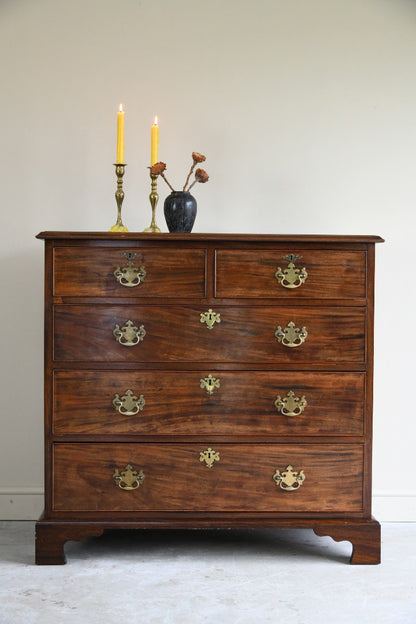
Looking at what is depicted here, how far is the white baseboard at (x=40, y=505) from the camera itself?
3049 mm

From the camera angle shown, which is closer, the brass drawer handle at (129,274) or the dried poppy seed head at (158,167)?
the brass drawer handle at (129,274)

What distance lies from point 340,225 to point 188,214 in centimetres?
81

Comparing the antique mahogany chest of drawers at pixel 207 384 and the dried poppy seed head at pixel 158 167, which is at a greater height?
the dried poppy seed head at pixel 158 167

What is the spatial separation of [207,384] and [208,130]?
1.19 m

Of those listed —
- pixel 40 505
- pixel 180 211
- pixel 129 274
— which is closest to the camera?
pixel 129 274

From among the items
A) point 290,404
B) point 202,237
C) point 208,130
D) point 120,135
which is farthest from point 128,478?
point 208,130

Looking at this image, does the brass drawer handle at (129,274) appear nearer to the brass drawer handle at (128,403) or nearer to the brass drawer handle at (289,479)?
the brass drawer handle at (128,403)

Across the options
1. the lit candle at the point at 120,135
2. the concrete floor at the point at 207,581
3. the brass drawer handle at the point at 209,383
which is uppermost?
the lit candle at the point at 120,135

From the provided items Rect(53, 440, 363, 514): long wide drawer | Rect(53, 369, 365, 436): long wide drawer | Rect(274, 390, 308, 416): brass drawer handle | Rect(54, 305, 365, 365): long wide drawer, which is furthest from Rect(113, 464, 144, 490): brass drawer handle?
Rect(274, 390, 308, 416): brass drawer handle

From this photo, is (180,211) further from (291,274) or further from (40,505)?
(40,505)

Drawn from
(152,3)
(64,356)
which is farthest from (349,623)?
(152,3)

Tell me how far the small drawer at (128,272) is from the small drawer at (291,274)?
3.7 inches

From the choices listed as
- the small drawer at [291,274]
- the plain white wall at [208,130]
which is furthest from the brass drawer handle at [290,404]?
the plain white wall at [208,130]

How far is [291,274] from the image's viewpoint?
2.47 m
